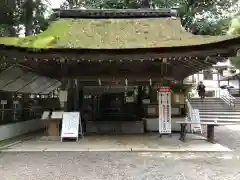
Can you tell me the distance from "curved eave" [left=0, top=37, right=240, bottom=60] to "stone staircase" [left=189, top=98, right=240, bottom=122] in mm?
10932

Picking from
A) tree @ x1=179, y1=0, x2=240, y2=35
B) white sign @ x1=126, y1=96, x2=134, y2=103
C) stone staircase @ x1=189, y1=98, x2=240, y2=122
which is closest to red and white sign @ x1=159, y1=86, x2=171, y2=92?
white sign @ x1=126, y1=96, x2=134, y2=103

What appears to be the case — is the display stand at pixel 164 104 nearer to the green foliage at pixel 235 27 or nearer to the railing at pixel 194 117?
the railing at pixel 194 117

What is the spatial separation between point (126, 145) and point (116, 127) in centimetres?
354

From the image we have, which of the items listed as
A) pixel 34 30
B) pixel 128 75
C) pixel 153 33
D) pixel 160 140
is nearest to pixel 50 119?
pixel 128 75

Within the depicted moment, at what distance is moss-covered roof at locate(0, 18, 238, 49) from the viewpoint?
9716mm

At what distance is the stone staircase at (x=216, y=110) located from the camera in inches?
821

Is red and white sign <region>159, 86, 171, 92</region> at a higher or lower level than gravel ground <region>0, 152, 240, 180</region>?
higher

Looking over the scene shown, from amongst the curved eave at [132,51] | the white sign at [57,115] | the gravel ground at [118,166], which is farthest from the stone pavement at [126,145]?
the curved eave at [132,51]

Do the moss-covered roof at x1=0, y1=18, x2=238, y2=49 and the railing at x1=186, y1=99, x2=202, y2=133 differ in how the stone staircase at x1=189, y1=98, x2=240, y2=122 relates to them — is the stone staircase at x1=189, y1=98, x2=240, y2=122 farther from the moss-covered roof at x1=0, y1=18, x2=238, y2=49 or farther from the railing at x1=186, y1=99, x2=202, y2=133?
the moss-covered roof at x1=0, y1=18, x2=238, y2=49

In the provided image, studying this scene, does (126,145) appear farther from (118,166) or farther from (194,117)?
(194,117)

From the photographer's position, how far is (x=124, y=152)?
8609mm

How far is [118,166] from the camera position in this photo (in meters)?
6.81

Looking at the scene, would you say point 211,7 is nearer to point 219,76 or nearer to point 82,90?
point 82,90

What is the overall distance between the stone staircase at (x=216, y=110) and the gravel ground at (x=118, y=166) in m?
12.3
